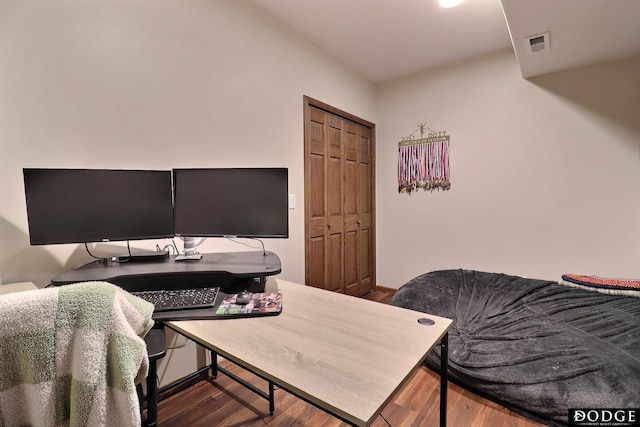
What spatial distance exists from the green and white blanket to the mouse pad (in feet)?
1.72

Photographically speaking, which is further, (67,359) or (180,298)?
(180,298)

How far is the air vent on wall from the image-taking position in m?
2.12

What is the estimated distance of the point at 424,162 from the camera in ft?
11.3

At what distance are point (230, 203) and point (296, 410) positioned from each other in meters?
1.25

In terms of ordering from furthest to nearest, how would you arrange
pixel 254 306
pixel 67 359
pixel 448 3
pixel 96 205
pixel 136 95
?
pixel 448 3, pixel 136 95, pixel 96 205, pixel 254 306, pixel 67 359

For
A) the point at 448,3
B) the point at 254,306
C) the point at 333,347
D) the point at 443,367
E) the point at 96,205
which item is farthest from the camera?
the point at 448,3

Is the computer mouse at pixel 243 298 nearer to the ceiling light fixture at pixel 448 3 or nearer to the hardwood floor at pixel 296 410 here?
the hardwood floor at pixel 296 410

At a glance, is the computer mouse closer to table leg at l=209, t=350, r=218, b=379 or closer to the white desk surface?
the white desk surface

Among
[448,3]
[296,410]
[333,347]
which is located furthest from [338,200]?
[333,347]

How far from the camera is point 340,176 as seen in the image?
3.26 metres

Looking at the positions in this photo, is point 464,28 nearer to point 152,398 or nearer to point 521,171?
point 521,171

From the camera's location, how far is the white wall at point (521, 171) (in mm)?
2545

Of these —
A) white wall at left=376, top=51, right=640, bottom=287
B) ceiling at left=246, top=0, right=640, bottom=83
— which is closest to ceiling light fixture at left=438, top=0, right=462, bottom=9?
ceiling at left=246, top=0, right=640, bottom=83

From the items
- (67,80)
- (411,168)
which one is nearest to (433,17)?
(411,168)
